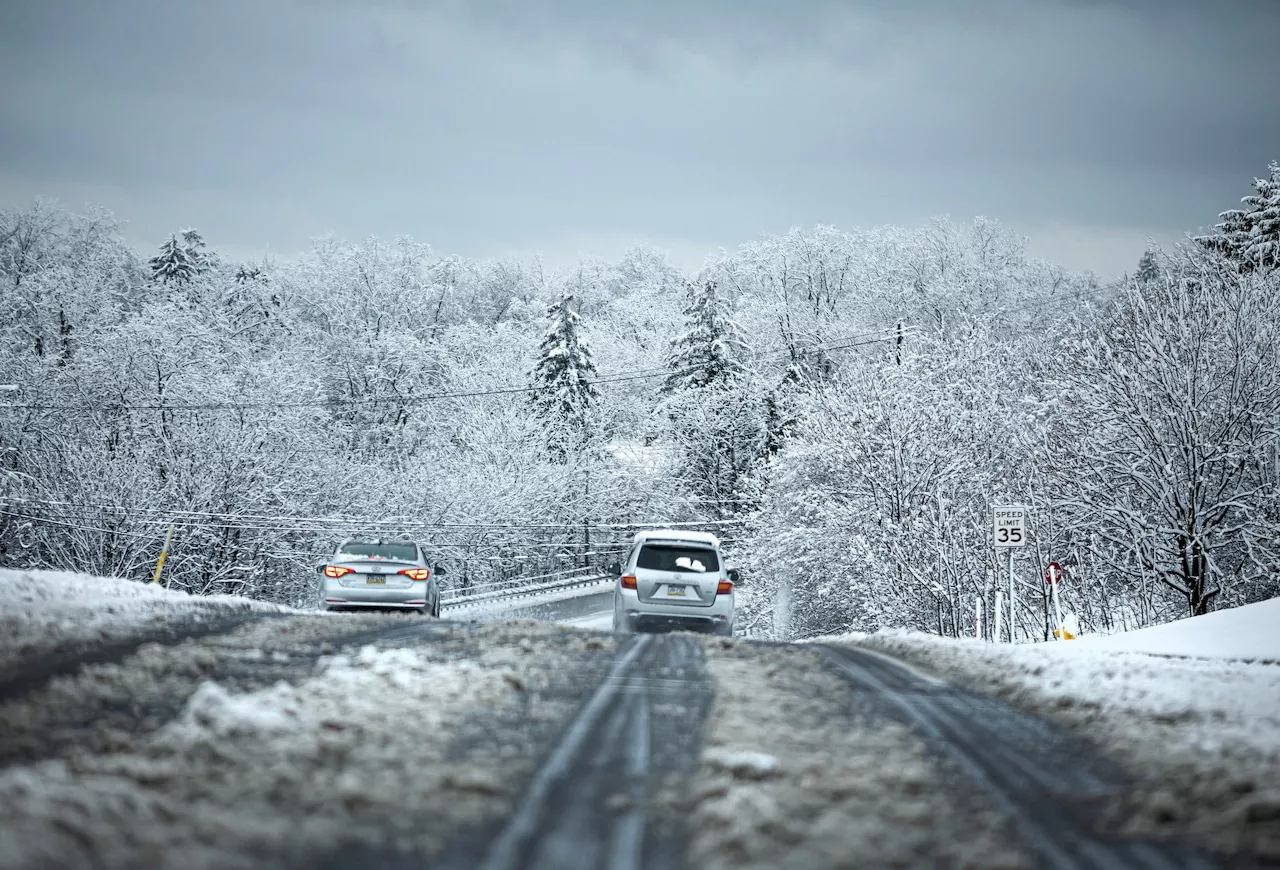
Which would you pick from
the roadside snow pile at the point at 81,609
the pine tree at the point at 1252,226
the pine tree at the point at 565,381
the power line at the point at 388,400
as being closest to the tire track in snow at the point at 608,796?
the roadside snow pile at the point at 81,609

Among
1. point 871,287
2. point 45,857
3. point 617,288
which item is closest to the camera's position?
point 45,857

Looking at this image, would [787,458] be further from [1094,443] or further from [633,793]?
[633,793]

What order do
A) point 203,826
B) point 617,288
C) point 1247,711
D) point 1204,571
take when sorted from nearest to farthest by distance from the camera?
point 203,826 → point 1247,711 → point 1204,571 → point 617,288

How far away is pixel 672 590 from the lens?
14.9 meters

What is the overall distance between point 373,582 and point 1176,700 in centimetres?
1247

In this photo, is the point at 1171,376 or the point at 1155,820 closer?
the point at 1155,820

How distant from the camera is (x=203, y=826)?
11.7 ft

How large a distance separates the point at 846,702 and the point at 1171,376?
16962 millimetres

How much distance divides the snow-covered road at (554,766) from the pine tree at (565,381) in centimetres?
4677

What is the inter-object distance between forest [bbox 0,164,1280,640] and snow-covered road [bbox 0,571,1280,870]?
47.6 ft

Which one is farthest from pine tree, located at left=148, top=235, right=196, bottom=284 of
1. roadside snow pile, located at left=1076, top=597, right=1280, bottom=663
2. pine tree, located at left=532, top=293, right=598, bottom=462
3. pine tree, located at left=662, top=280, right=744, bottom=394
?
roadside snow pile, located at left=1076, top=597, right=1280, bottom=663

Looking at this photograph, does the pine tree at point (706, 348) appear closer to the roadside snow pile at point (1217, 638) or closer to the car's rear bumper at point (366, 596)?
the car's rear bumper at point (366, 596)

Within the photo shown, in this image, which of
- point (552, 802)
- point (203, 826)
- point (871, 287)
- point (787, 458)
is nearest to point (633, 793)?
point (552, 802)

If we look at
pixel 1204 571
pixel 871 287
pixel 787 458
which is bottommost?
pixel 1204 571
